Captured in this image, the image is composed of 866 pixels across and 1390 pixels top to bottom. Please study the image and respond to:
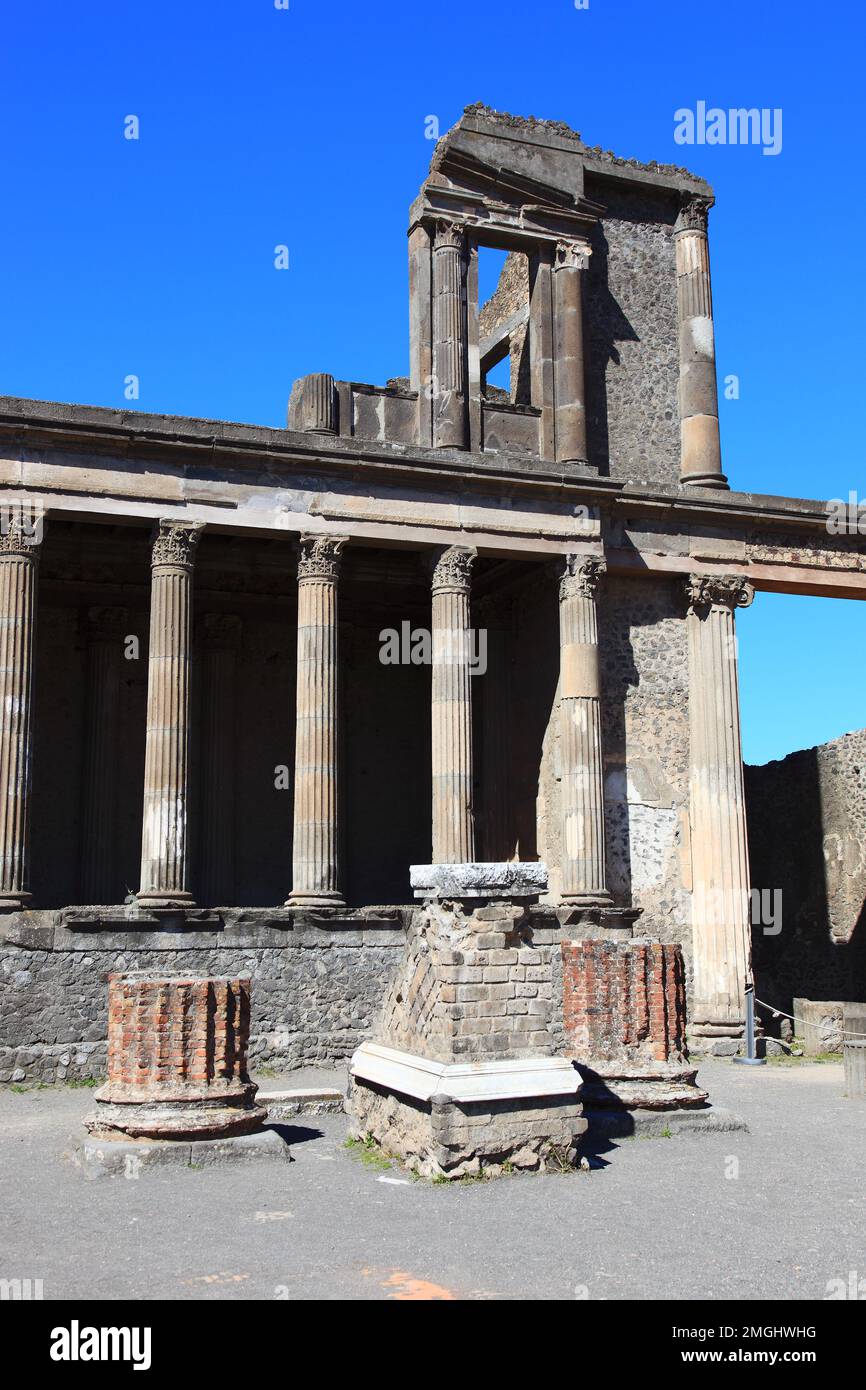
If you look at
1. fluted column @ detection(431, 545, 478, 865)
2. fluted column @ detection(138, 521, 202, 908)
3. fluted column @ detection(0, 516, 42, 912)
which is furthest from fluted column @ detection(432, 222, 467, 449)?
fluted column @ detection(0, 516, 42, 912)

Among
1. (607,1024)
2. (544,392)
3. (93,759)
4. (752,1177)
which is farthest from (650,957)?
(93,759)

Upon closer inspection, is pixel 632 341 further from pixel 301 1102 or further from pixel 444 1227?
pixel 444 1227

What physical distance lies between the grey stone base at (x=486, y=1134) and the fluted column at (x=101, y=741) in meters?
12.0

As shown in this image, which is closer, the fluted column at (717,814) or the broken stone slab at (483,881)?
the broken stone slab at (483,881)

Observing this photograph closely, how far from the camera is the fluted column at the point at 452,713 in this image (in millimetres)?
17281

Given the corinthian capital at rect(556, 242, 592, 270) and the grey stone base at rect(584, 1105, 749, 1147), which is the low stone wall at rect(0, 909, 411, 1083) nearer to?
the grey stone base at rect(584, 1105, 749, 1147)

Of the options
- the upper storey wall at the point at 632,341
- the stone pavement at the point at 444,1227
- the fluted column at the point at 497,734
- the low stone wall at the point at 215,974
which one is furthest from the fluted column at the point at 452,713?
the stone pavement at the point at 444,1227

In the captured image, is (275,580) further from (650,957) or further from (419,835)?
(650,957)

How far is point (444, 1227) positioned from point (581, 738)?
11.4 metres

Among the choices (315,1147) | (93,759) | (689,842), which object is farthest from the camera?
(93,759)

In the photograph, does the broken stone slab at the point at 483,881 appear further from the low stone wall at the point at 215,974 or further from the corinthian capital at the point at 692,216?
the corinthian capital at the point at 692,216

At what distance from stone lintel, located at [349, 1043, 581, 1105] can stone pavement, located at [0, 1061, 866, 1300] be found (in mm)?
532

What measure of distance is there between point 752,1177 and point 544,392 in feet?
42.5

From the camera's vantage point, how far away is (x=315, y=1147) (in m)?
9.70
